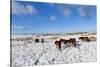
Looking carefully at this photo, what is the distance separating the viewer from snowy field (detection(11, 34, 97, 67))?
189cm

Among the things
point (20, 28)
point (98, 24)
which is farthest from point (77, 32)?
point (20, 28)

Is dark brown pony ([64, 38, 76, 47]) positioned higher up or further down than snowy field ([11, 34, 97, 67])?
higher up

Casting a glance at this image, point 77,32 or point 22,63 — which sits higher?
point 77,32

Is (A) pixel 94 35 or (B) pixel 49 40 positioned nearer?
(B) pixel 49 40

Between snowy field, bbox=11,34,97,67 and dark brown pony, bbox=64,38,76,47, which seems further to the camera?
dark brown pony, bbox=64,38,76,47

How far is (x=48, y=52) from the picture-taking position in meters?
2.00

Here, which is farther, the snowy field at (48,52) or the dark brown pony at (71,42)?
the dark brown pony at (71,42)

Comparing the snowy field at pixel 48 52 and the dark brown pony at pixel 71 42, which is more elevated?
the dark brown pony at pixel 71 42

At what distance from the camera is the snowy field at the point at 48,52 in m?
1.89

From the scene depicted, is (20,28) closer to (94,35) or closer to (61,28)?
(61,28)

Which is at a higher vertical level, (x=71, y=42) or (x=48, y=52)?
(x=71, y=42)
